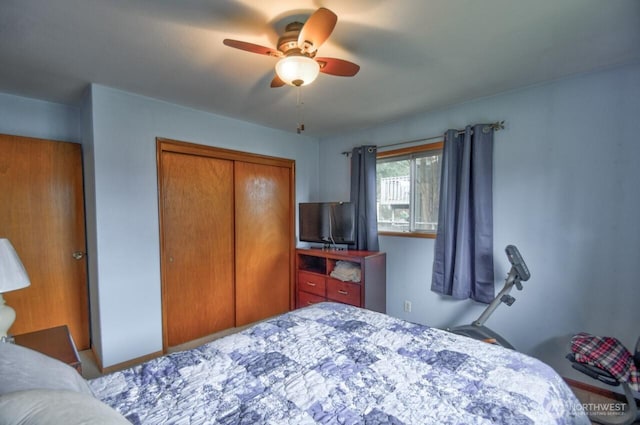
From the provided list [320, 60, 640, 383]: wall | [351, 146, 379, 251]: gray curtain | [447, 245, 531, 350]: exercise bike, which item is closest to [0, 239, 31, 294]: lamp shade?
[351, 146, 379, 251]: gray curtain

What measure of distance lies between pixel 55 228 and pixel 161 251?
36.4 inches

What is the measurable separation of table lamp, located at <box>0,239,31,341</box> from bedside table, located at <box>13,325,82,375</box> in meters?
0.20

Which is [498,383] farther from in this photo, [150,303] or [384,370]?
[150,303]

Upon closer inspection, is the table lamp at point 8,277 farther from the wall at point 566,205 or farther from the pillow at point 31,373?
the wall at point 566,205

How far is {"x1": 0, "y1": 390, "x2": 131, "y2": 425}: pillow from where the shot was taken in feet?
1.80

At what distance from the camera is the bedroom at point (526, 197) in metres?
2.00

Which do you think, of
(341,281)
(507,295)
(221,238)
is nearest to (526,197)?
(507,295)

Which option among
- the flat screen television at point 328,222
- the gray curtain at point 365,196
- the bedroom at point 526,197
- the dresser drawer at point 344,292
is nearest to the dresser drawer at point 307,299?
the dresser drawer at point 344,292

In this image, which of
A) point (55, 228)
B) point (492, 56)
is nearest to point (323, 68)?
point (492, 56)

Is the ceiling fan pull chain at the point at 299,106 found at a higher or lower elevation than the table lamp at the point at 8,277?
higher

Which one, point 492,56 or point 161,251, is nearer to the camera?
point 492,56

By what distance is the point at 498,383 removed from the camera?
3.81 feet

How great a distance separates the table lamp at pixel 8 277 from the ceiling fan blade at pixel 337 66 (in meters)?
1.87

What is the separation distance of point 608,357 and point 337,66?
2391 millimetres
